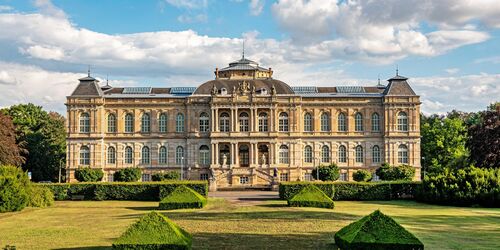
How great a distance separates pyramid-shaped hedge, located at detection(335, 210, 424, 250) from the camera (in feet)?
65.5

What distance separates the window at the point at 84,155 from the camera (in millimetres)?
78062

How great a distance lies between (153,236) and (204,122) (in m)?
59.9

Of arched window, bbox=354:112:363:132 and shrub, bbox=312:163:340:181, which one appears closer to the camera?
shrub, bbox=312:163:340:181

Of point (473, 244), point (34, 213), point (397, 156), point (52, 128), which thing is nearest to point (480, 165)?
point (397, 156)

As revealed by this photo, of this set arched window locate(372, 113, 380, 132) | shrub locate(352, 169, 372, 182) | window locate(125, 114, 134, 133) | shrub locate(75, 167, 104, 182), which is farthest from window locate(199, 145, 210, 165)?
arched window locate(372, 113, 380, 132)

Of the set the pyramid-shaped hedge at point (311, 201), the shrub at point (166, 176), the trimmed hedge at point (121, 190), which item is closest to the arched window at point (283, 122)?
the shrub at point (166, 176)

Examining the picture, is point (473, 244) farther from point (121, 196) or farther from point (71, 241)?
point (121, 196)

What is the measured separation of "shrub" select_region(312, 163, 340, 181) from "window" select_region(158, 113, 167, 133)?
22.5 m

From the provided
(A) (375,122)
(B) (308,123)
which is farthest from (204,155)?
(A) (375,122)

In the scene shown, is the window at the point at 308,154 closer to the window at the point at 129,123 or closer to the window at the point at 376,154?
the window at the point at 376,154

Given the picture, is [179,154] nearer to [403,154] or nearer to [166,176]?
[166,176]

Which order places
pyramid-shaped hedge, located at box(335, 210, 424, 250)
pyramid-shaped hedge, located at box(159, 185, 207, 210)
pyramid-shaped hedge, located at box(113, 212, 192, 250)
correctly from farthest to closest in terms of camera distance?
pyramid-shaped hedge, located at box(159, 185, 207, 210) < pyramid-shaped hedge, located at box(335, 210, 424, 250) < pyramid-shaped hedge, located at box(113, 212, 192, 250)

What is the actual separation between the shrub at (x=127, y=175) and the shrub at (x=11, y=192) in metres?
28.8

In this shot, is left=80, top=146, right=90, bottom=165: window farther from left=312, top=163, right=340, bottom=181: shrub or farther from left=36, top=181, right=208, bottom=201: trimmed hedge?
left=312, top=163, right=340, bottom=181: shrub
